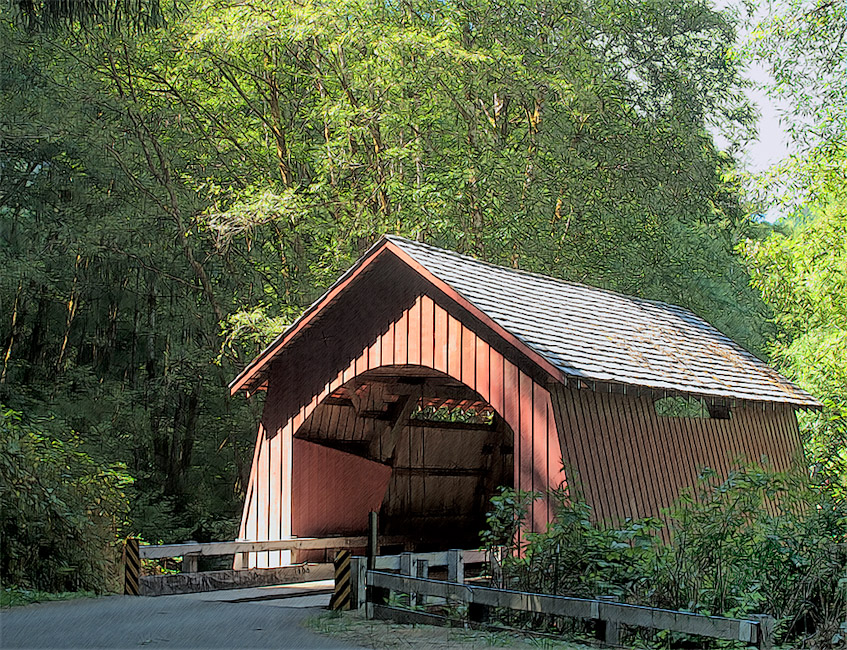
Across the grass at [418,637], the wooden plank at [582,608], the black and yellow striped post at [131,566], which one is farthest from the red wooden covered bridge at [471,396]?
the black and yellow striped post at [131,566]

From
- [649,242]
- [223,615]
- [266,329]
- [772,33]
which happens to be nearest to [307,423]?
[223,615]

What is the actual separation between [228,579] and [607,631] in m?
6.10

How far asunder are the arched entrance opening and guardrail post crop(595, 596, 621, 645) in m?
5.93

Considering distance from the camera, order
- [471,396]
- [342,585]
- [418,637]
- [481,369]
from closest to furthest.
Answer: [418,637]
[342,585]
[481,369]
[471,396]

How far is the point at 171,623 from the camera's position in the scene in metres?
9.52

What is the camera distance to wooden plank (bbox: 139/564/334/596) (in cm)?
1177

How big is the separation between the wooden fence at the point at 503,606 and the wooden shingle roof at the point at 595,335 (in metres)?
2.67

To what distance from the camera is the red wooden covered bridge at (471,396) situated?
11.6 m

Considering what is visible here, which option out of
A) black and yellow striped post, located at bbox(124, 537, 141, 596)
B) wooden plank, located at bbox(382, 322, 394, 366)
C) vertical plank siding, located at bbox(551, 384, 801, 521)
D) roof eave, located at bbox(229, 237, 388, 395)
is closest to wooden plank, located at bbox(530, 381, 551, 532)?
vertical plank siding, located at bbox(551, 384, 801, 521)

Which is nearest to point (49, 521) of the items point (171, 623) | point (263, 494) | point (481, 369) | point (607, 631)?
point (171, 623)

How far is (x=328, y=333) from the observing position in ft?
46.5

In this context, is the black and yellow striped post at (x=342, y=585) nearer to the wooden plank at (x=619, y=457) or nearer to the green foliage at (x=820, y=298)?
the wooden plank at (x=619, y=457)

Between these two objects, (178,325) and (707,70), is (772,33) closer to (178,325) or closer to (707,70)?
(707,70)

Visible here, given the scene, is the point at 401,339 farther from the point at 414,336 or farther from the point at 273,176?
the point at 273,176
